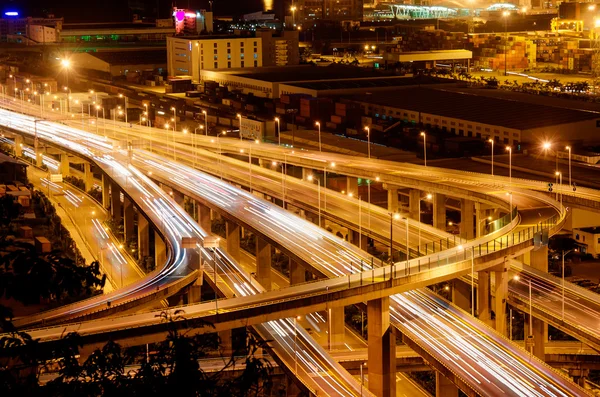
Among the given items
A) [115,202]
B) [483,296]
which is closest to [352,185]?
[115,202]

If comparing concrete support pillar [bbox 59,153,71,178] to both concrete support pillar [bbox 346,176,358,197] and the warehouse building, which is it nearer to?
concrete support pillar [bbox 346,176,358,197]

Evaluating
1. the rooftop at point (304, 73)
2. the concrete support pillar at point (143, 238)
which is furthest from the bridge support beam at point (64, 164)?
the rooftop at point (304, 73)

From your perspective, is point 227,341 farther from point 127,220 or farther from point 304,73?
point 304,73

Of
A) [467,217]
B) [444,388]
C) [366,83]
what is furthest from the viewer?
[366,83]

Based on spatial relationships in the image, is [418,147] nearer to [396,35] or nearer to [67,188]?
[67,188]

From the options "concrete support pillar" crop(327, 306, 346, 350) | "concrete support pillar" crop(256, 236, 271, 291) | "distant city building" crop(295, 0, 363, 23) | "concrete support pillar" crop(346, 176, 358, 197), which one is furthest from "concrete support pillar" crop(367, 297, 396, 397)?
"distant city building" crop(295, 0, 363, 23)
